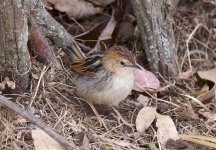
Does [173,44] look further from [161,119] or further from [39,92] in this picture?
[39,92]

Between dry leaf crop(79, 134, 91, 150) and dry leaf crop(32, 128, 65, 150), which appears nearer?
dry leaf crop(32, 128, 65, 150)

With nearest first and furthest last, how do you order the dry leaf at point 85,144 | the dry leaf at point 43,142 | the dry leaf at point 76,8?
the dry leaf at point 43,142
the dry leaf at point 85,144
the dry leaf at point 76,8

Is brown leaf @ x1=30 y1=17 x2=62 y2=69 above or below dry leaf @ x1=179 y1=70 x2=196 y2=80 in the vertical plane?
above

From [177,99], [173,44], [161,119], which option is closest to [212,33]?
[173,44]

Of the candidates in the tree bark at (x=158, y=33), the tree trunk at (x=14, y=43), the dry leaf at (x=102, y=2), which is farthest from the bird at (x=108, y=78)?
the dry leaf at (x=102, y=2)

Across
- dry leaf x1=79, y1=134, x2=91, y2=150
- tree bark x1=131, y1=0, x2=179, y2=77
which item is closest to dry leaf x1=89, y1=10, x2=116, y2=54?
tree bark x1=131, y1=0, x2=179, y2=77

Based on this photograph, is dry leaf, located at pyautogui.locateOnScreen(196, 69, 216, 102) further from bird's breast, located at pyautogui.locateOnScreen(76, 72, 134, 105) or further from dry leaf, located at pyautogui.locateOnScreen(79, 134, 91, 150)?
dry leaf, located at pyautogui.locateOnScreen(79, 134, 91, 150)

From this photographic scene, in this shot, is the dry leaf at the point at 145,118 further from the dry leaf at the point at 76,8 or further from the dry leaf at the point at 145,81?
the dry leaf at the point at 76,8
